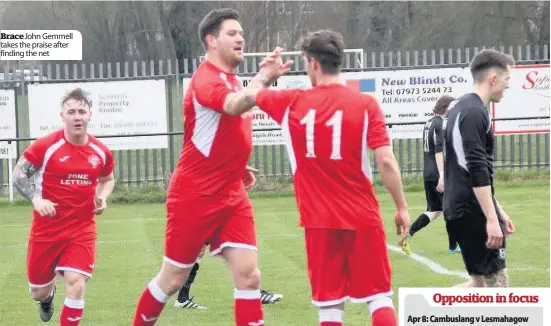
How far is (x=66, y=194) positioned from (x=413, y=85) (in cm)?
1450

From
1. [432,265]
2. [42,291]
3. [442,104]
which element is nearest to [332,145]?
[42,291]

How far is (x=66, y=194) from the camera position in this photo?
8.44 metres

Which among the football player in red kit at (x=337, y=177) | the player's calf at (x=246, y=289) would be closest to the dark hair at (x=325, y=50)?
the football player in red kit at (x=337, y=177)

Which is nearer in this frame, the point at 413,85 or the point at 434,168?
the point at 434,168

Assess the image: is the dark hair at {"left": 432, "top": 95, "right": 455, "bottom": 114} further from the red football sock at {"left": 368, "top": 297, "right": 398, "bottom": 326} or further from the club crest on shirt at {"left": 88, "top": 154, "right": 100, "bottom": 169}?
the red football sock at {"left": 368, "top": 297, "right": 398, "bottom": 326}

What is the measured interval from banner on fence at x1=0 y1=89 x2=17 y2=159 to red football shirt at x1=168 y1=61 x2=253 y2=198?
14.7m

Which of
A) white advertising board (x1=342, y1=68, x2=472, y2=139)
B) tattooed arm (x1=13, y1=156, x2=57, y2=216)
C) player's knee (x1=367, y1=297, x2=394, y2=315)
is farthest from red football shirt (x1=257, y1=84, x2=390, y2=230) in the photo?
white advertising board (x1=342, y1=68, x2=472, y2=139)

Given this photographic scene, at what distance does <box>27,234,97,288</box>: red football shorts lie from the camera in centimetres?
838

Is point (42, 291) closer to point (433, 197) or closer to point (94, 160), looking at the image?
point (94, 160)

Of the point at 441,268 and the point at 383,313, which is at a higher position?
the point at 383,313

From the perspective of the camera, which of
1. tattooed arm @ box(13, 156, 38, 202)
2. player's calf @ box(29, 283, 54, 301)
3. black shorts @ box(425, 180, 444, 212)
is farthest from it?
black shorts @ box(425, 180, 444, 212)

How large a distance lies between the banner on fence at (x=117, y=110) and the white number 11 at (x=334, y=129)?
50.5ft

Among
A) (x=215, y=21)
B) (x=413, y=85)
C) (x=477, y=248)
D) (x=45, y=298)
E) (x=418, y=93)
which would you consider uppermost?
(x=215, y=21)

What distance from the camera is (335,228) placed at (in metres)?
6.64
